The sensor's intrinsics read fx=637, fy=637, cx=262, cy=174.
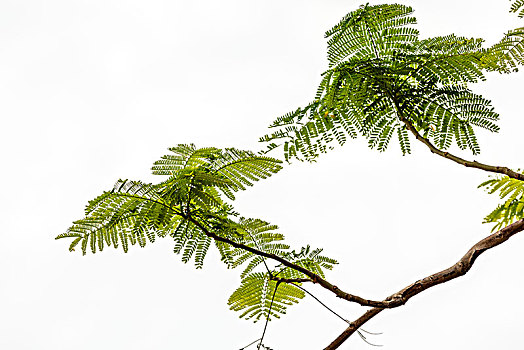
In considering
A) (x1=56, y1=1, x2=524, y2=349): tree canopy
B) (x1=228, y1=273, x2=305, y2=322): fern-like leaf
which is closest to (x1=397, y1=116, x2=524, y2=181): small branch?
(x1=56, y1=1, x2=524, y2=349): tree canopy

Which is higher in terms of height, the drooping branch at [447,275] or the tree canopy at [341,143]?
the tree canopy at [341,143]

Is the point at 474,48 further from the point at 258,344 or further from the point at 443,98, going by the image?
the point at 258,344

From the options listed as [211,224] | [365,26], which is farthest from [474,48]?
[211,224]

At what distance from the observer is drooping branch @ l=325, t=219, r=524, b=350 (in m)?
1.21

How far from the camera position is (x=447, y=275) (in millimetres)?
1213

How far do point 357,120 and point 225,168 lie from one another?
31 centimetres

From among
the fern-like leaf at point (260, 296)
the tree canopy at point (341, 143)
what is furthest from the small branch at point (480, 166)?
the fern-like leaf at point (260, 296)

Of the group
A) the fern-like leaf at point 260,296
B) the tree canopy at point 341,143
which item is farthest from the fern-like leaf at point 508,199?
the fern-like leaf at point 260,296

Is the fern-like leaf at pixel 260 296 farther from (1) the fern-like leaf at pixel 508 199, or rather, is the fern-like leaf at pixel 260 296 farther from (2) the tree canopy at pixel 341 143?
(1) the fern-like leaf at pixel 508 199

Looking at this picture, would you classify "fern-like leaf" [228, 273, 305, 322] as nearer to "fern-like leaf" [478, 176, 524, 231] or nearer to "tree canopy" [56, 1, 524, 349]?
"tree canopy" [56, 1, 524, 349]

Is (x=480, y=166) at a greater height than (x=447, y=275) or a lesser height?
greater

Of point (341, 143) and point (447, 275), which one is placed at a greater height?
point (341, 143)

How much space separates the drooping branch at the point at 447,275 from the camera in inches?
47.4

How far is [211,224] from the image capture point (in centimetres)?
125
